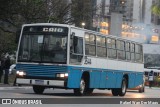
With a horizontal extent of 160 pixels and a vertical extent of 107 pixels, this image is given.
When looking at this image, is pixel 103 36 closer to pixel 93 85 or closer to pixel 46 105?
pixel 93 85

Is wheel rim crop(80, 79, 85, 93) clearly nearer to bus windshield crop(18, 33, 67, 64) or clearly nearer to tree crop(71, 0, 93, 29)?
bus windshield crop(18, 33, 67, 64)

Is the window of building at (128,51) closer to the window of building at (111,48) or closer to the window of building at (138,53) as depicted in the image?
the window of building at (138,53)

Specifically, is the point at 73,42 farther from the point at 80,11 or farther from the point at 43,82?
the point at 80,11

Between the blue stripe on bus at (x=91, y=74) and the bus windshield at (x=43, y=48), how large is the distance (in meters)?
0.30

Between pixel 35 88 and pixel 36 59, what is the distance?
2.07 metres

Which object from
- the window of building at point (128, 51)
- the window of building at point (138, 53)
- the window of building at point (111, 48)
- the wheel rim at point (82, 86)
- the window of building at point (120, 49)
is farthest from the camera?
the window of building at point (138, 53)

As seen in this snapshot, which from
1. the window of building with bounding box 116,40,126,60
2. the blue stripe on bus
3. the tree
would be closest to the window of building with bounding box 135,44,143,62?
the blue stripe on bus

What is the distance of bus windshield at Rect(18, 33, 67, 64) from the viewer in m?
24.1

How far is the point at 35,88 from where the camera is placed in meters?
25.9

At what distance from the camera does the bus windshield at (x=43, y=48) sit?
24.1 meters

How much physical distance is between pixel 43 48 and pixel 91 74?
3048mm

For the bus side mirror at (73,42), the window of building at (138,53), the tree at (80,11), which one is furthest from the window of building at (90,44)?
the tree at (80,11)

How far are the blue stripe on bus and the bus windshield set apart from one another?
0.30m

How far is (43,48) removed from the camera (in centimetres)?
2423
